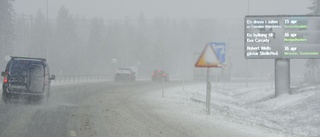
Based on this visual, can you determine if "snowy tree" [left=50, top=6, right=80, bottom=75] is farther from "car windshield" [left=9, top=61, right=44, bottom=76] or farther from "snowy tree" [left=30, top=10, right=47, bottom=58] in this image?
"car windshield" [left=9, top=61, right=44, bottom=76]

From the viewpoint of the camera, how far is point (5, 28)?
69438 mm

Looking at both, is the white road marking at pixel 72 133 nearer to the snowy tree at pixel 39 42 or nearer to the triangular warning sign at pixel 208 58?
the triangular warning sign at pixel 208 58

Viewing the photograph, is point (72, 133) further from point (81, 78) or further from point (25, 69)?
point (81, 78)

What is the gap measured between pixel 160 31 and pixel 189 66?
66.9 feet

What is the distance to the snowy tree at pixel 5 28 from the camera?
224ft

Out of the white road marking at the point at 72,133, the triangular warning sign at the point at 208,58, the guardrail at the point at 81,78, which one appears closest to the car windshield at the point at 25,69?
the triangular warning sign at the point at 208,58

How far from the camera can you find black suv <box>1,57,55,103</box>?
21.6 m

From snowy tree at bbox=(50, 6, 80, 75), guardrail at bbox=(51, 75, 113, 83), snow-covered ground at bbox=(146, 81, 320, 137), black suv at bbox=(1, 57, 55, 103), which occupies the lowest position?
snow-covered ground at bbox=(146, 81, 320, 137)

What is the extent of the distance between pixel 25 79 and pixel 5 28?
5039cm

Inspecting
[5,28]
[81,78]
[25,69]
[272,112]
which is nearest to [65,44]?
[5,28]

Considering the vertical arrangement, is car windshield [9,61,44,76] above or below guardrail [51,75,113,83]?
above

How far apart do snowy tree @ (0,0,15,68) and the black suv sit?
48359 millimetres

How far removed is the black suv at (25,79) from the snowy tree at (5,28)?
4836cm

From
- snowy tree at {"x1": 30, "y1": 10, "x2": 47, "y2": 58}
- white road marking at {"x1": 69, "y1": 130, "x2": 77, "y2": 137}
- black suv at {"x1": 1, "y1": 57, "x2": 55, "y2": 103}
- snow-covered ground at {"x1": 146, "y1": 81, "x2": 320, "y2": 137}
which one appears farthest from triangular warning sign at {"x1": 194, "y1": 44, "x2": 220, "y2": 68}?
snowy tree at {"x1": 30, "y1": 10, "x2": 47, "y2": 58}
